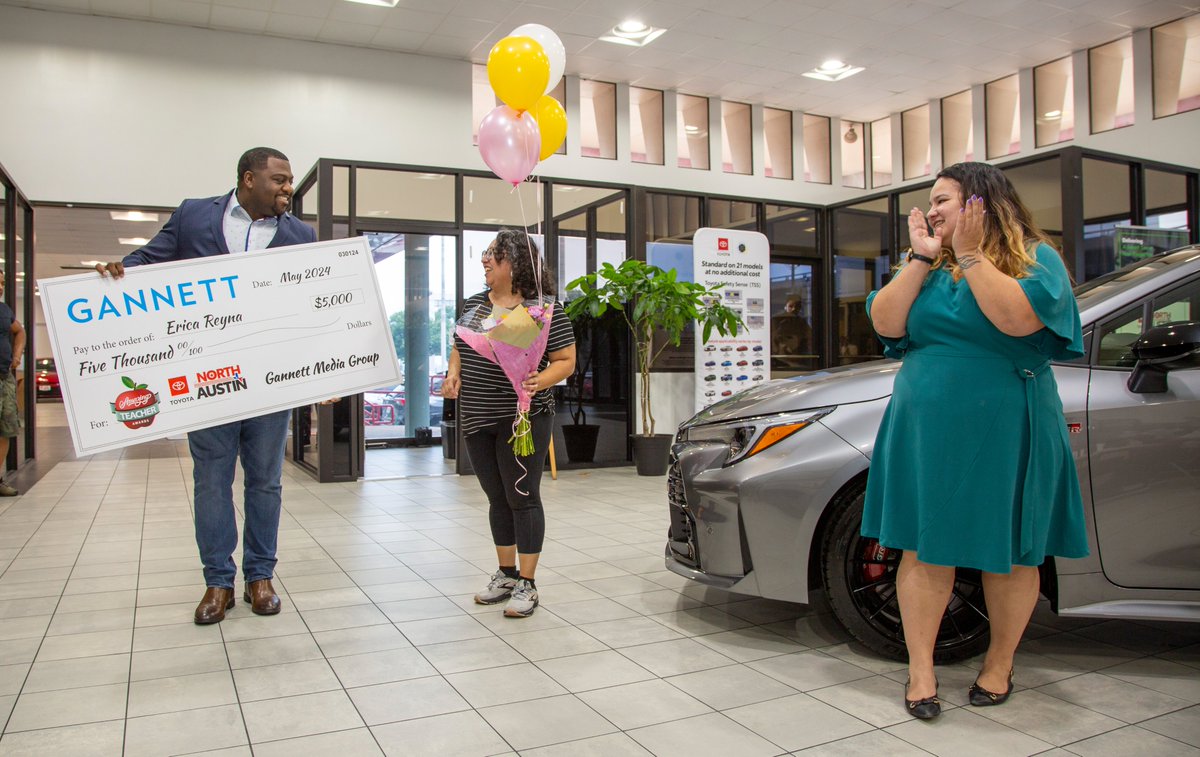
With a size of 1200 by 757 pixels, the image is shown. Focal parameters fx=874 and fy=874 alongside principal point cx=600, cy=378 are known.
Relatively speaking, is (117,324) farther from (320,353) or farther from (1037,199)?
(1037,199)

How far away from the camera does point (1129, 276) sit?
2836mm

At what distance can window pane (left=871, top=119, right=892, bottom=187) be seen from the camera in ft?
43.4

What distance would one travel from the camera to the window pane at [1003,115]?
448 inches

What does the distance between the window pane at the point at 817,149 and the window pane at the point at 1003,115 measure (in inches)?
91.1

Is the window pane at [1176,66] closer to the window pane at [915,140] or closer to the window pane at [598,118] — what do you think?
the window pane at [915,140]

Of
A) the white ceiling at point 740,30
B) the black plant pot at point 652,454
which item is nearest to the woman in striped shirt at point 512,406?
the black plant pot at point 652,454

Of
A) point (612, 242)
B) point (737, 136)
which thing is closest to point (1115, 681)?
point (612, 242)

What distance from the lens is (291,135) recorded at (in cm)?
948

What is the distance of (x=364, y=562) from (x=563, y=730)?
233cm

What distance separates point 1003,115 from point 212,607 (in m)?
11.5

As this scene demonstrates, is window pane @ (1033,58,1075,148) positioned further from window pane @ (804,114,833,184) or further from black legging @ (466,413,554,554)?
black legging @ (466,413,554,554)

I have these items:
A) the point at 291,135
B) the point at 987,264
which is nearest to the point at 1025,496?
the point at 987,264

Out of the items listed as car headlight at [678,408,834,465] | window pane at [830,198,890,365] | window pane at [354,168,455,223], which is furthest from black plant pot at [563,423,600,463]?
car headlight at [678,408,834,465]

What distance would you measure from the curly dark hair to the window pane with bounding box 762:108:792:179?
32.7 ft
